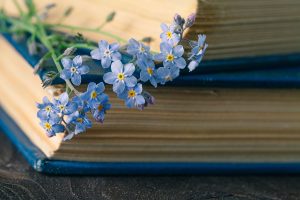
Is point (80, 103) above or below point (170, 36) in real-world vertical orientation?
below

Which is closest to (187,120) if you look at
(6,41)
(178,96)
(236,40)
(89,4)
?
(178,96)

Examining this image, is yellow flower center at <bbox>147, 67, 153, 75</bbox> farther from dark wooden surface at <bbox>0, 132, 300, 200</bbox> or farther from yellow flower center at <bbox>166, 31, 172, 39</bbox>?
dark wooden surface at <bbox>0, 132, 300, 200</bbox>

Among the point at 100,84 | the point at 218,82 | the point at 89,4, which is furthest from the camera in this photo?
the point at 89,4

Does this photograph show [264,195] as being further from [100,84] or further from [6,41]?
[6,41]

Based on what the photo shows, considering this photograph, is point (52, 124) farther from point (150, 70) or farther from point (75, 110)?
point (150, 70)

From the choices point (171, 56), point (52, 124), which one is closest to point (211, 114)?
point (171, 56)

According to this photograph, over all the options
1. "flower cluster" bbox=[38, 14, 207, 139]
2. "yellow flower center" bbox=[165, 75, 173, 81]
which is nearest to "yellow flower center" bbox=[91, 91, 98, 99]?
"flower cluster" bbox=[38, 14, 207, 139]
